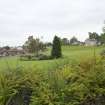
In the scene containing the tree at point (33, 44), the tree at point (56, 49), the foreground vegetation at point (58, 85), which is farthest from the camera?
the tree at point (33, 44)

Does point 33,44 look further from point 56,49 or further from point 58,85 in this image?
point 58,85

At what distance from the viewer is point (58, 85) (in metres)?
8.28

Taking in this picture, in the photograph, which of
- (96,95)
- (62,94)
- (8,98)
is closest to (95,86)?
(96,95)

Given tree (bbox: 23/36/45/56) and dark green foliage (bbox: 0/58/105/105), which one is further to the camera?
tree (bbox: 23/36/45/56)

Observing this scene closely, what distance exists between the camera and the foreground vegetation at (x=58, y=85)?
321 inches

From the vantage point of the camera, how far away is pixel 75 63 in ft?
31.0

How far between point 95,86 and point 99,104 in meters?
0.47

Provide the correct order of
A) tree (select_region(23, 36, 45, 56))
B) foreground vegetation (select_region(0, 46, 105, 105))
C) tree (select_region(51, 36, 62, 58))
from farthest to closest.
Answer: tree (select_region(23, 36, 45, 56)) → tree (select_region(51, 36, 62, 58)) → foreground vegetation (select_region(0, 46, 105, 105))

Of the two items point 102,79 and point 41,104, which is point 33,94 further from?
point 102,79

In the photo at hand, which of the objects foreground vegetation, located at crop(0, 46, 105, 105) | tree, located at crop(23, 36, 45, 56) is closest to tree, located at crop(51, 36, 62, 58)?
tree, located at crop(23, 36, 45, 56)

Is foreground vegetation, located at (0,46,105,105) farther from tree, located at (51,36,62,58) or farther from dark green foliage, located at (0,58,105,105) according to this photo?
tree, located at (51,36,62,58)

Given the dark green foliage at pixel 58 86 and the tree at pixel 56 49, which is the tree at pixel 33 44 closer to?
the tree at pixel 56 49

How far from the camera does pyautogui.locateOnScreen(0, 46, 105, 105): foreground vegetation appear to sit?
8.15m

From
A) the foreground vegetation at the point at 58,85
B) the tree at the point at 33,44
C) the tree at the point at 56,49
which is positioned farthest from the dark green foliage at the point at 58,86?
the tree at the point at 33,44
